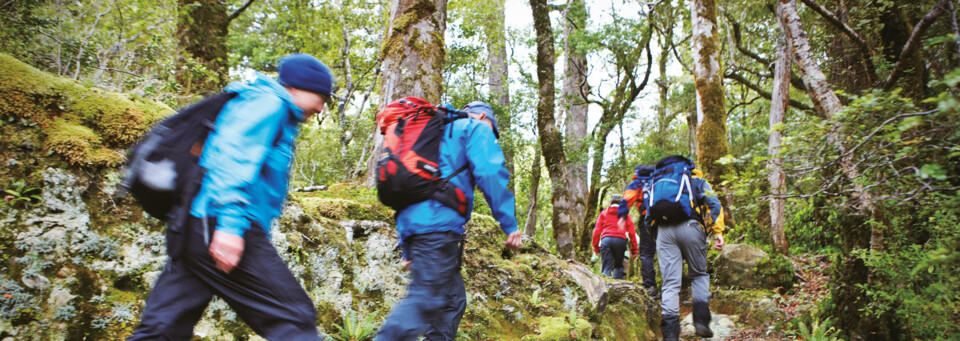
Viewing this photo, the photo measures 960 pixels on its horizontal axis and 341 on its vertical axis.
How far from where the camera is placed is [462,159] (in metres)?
2.99

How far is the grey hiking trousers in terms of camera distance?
16.8 ft

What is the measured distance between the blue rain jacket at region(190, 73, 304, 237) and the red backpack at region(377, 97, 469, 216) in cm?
71

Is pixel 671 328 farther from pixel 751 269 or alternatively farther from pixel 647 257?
pixel 751 269

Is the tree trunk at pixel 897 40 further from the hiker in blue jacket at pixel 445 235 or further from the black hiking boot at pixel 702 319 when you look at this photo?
the hiker in blue jacket at pixel 445 235

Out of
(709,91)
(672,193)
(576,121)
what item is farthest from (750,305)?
(576,121)

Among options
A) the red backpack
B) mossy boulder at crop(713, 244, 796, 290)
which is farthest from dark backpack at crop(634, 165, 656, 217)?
the red backpack

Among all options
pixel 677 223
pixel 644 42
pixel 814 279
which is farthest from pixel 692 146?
pixel 677 223

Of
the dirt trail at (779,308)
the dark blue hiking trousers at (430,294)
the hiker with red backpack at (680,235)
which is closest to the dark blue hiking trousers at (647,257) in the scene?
the dirt trail at (779,308)

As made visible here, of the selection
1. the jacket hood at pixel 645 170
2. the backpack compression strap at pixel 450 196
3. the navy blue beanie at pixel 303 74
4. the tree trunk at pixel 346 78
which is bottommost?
the backpack compression strap at pixel 450 196

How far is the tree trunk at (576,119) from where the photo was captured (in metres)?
12.1

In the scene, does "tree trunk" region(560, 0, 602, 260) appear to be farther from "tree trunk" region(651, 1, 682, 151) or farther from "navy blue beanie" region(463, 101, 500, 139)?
"navy blue beanie" region(463, 101, 500, 139)

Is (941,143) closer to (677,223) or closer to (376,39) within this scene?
(677,223)

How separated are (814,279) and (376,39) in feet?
40.7

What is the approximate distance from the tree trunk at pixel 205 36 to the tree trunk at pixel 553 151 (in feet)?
23.7
